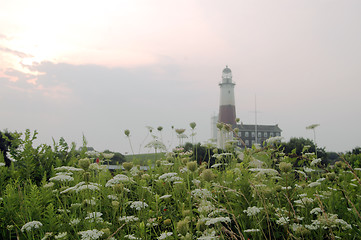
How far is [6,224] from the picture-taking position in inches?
186

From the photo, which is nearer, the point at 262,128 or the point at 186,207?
the point at 186,207

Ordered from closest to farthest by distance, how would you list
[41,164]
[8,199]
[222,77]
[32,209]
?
[32,209]
[8,199]
[41,164]
[222,77]

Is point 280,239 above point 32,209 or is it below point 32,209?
below

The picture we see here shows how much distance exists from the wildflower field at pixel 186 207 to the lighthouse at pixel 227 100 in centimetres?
6349

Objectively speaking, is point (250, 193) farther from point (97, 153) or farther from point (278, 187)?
point (97, 153)

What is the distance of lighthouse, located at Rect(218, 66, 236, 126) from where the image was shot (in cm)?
6969

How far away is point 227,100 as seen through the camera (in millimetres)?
70875

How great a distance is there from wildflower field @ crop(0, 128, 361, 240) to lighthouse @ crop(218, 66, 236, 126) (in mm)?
63494

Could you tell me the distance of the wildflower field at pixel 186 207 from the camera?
3.35 metres

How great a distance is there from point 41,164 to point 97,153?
124 cm

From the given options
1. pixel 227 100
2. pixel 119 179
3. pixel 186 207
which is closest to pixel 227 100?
pixel 227 100

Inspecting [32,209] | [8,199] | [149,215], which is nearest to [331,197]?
[149,215]

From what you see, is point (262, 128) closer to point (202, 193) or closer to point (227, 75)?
point (227, 75)

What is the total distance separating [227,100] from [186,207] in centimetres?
6703
